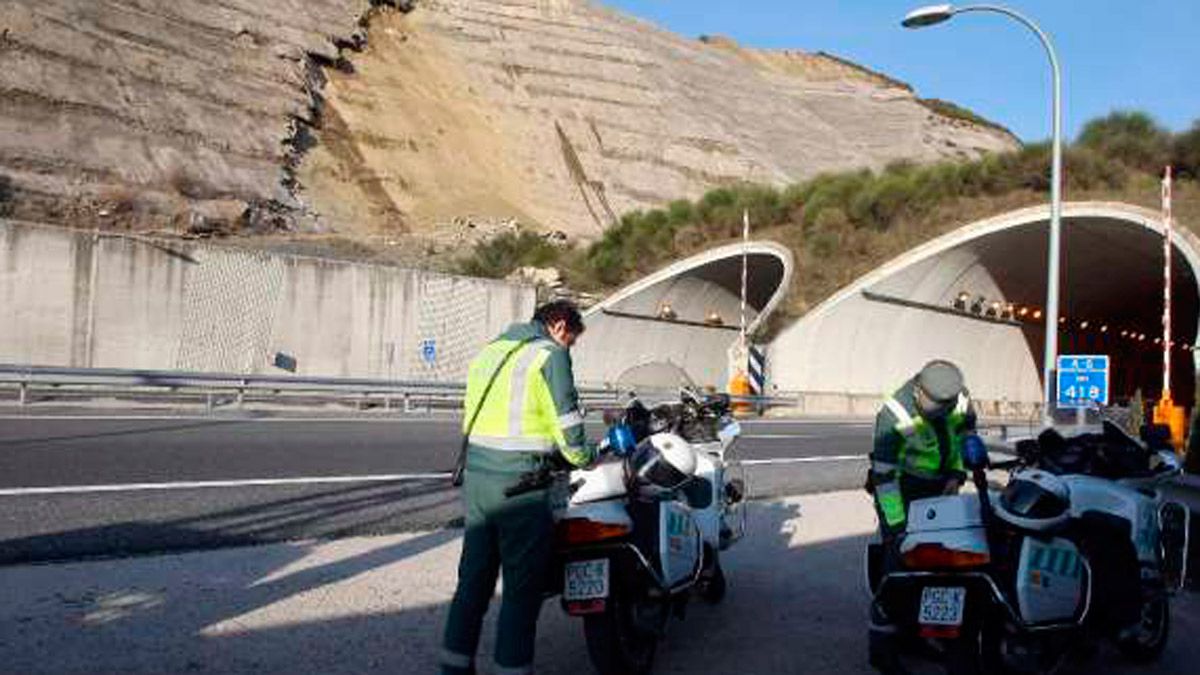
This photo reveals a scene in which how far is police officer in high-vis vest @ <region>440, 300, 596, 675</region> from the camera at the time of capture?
515cm

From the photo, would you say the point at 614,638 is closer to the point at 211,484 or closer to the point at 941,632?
the point at 941,632

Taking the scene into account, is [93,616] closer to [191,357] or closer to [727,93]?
[191,357]

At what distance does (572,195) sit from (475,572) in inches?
2372

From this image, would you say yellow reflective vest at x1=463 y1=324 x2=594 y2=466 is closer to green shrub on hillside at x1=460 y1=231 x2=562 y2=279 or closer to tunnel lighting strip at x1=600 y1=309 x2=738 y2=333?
tunnel lighting strip at x1=600 y1=309 x2=738 y2=333

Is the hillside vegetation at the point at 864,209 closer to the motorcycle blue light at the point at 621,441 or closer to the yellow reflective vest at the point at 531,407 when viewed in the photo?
the motorcycle blue light at the point at 621,441

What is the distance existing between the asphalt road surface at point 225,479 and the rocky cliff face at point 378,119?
28378mm

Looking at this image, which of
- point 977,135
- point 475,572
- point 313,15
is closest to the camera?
point 475,572

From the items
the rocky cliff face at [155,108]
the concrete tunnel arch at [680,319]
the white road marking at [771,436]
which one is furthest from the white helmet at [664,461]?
the rocky cliff face at [155,108]

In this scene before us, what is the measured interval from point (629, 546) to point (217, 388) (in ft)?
61.2

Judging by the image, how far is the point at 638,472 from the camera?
5812mm

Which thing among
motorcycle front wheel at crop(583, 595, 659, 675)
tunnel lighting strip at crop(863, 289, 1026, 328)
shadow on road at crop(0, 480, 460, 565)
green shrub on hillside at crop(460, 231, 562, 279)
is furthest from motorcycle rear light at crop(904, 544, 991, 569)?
green shrub on hillside at crop(460, 231, 562, 279)

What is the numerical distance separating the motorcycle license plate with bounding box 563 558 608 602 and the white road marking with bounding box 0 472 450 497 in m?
6.32

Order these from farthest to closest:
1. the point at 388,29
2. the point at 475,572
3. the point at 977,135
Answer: the point at 977,135 < the point at 388,29 < the point at 475,572

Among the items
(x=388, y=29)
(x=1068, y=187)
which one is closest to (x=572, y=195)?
(x=388, y=29)
